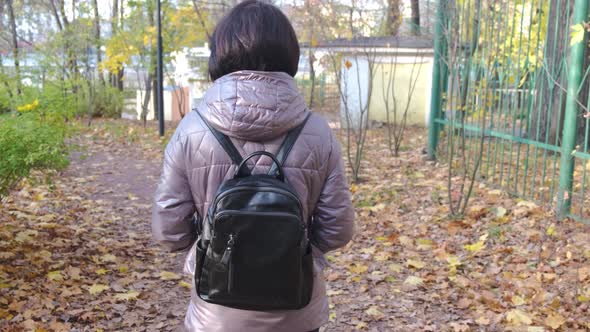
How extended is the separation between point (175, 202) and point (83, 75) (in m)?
14.4

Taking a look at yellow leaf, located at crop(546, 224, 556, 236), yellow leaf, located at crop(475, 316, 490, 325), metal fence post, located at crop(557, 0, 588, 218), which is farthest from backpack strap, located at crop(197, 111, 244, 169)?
metal fence post, located at crop(557, 0, 588, 218)

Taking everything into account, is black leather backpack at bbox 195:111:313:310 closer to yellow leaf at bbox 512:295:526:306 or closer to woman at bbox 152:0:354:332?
woman at bbox 152:0:354:332

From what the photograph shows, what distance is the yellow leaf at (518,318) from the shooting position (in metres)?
3.83

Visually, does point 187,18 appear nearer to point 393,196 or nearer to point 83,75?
point 83,75

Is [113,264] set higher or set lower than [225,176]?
lower

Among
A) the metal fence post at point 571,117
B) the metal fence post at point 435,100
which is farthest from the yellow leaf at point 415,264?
the metal fence post at point 435,100

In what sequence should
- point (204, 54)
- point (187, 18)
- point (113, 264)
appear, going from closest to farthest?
1. point (113, 264)
2. point (187, 18)
3. point (204, 54)

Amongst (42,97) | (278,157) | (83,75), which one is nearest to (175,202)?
(278,157)

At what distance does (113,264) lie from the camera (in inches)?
196

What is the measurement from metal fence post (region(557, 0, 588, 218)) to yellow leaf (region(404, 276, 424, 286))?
1639 millimetres

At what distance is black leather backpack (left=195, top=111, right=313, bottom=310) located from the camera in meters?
1.70

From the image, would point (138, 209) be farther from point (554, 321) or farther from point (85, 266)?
point (554, 321)

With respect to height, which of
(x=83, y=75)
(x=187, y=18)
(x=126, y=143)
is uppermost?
A: (x=187, y=18)

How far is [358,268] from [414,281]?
507 millimetres
